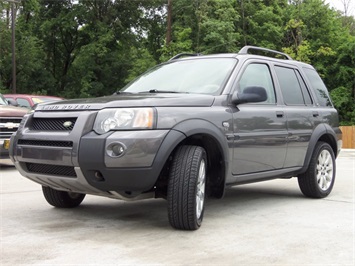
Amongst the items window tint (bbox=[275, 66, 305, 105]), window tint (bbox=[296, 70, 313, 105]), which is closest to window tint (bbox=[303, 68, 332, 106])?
window tint (bbox=[296, 70, 313, 105])

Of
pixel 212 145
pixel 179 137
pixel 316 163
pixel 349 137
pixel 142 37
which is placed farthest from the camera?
pixel 142 37

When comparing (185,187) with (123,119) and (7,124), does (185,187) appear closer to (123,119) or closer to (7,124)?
(123,119)

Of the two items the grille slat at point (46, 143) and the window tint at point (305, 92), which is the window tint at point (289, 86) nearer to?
the window tint at point (305, 92)

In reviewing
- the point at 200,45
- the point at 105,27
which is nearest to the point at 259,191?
the point at 200,45

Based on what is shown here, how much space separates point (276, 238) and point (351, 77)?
27714 millimetres

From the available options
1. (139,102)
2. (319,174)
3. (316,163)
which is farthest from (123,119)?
(319,174)

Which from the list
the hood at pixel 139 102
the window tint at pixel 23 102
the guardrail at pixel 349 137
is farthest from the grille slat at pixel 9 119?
the guardrail at pixel 349 137

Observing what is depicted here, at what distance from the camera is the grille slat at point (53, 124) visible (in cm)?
439

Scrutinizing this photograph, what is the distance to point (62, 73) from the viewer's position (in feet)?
124

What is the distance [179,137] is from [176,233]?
35.8 inches

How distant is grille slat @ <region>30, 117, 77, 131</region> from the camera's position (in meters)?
4.39

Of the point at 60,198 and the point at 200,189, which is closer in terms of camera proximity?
the point at 200,189

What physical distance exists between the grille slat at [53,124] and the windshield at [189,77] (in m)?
1.22

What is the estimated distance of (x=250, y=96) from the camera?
499 cm
